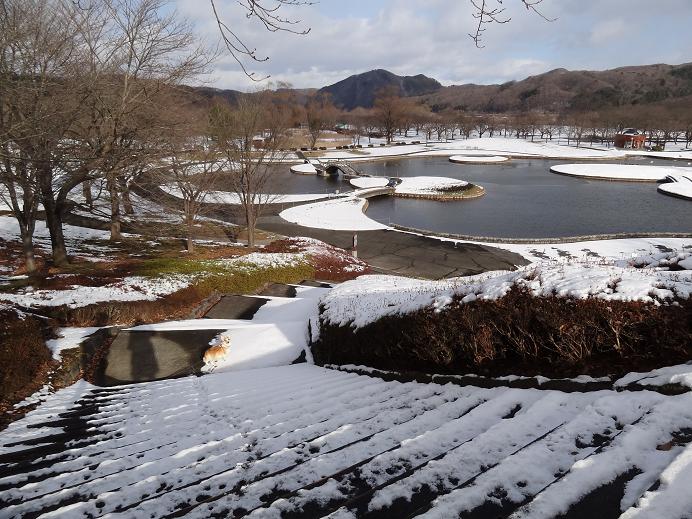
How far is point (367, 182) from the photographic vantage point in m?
45.4

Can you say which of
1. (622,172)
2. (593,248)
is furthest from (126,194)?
(622,172)

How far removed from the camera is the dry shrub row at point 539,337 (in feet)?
13.8

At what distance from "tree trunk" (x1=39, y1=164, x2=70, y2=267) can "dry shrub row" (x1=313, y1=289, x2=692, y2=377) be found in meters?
9.61

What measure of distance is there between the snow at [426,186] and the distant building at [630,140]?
6340 centimetres

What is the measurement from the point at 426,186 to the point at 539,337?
3863cm

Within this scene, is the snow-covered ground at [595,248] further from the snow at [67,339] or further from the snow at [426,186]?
the snow at [67,339]

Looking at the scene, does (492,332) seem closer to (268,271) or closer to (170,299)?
(170,299)

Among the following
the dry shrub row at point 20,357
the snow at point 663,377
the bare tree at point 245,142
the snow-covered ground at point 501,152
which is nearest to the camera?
the snow at point 663,377

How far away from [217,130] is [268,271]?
776 cm

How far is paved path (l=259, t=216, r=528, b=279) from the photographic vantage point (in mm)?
18897

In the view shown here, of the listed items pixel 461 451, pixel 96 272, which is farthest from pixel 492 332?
pixel 96 272

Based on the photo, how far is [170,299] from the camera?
11.5 m

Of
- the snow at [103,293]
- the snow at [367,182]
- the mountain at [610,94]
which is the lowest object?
the snow at [103,293]

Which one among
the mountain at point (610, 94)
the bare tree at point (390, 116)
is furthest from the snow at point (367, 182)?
the mountain at point (610, 94)
